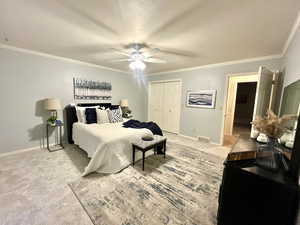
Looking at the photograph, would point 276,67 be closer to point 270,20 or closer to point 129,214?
point 270,20

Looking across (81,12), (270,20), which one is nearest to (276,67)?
(270,20)

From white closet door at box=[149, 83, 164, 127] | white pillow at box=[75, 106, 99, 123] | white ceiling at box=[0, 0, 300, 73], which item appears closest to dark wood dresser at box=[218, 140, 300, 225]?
white ceiling at box=[0, 0, 300, 73]

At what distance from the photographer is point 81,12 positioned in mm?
1551

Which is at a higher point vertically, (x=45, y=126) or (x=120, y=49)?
(x=120, y=49)

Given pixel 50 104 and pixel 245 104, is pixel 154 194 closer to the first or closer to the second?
pixel 50 104

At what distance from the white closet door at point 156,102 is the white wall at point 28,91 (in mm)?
2675

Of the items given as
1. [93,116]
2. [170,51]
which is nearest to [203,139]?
[170,51]

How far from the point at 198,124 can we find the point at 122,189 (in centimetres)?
311

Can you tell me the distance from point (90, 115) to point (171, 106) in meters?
2.84

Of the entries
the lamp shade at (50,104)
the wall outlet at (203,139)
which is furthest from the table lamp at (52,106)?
the wall outlet at (203,139)

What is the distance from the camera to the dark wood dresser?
955 millimetres

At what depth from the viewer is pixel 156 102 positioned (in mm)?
5457

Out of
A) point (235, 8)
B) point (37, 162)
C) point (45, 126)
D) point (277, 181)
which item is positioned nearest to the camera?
point (277, 181)

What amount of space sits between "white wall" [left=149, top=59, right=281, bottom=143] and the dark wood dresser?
9.14 ft
